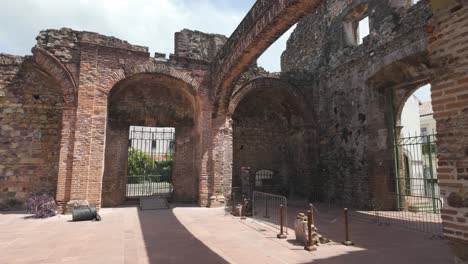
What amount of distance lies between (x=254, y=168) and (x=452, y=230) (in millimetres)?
10707

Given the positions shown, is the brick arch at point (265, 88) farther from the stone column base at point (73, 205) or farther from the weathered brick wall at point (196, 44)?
the stone column base at point (73, 205)

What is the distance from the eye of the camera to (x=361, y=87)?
1034 centimetres

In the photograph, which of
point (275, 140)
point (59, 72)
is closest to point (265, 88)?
point (275, 140)

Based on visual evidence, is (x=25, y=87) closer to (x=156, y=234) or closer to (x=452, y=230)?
(x=156, y=234)

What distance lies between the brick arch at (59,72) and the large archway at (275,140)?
646 cm

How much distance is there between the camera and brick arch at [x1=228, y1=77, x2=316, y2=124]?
36.5 ft

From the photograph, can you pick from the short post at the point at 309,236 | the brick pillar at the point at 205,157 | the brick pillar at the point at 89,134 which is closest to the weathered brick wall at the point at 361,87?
the brick pillar at the point at 205,157

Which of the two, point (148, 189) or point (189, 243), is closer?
point (189, 243)

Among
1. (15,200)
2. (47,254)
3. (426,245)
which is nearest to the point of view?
(47,254)

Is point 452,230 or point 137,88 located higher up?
point 137,88

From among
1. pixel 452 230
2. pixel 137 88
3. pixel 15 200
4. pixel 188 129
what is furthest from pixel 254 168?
pixel 452 230

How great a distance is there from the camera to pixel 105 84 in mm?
9383

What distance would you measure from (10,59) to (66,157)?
407cm

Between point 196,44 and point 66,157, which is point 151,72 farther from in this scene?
point 66,157
